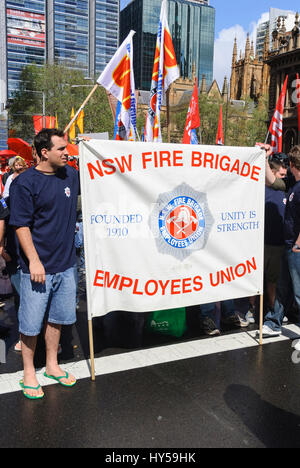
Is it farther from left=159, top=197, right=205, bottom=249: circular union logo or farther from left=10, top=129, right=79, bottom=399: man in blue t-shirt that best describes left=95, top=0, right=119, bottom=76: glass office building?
left=10, top=129, right=79, bottom=399: man in blue t-shirt

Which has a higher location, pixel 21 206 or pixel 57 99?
pixel 57 99

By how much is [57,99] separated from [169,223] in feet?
155

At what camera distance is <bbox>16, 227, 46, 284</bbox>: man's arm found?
10.7 feet

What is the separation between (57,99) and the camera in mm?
48000

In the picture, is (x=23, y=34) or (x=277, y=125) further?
(x=23, y=34)

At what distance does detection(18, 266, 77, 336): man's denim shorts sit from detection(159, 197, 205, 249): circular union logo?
2.94 feet

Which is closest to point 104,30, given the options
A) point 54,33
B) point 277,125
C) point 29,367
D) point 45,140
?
point 54,33

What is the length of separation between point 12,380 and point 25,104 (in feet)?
174

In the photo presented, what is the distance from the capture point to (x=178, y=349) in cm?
429

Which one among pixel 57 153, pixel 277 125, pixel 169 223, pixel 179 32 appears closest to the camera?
pixel 57 153

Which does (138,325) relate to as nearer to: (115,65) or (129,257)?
(129,257)

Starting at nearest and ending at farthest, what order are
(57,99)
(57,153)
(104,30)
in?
(57,153)
(57,99)
(104,30)

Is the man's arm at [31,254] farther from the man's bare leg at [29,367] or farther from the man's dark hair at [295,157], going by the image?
the man's dark hair at [295,157]

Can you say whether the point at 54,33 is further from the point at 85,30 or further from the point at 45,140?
the point at 45,140
